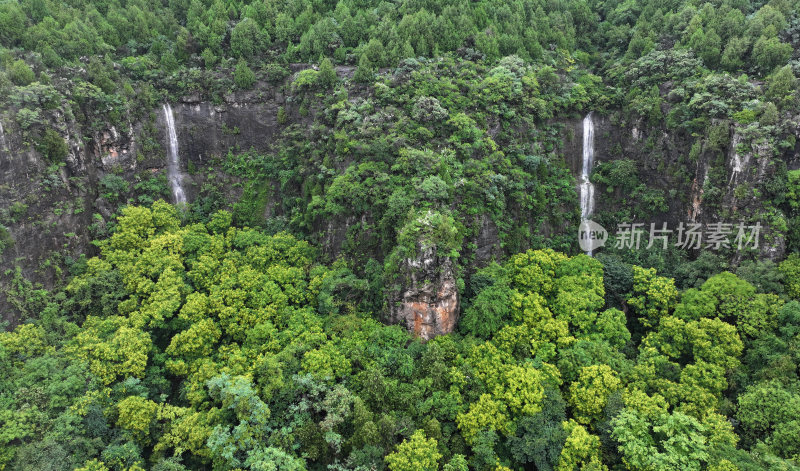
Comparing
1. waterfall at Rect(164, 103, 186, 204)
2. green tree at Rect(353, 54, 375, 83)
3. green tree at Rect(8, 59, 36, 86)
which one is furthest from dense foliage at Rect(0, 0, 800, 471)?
waterfall at Rect(164, 103, 186, 204)

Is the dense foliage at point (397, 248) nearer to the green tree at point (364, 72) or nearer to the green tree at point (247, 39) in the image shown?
the green tree at point (247, 39)

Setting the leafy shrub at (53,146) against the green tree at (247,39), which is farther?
the green tree at (247,39)

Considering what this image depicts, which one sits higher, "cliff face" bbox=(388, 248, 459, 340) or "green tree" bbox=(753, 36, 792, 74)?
"green tree" bbox=(753, 36, 792, 74)

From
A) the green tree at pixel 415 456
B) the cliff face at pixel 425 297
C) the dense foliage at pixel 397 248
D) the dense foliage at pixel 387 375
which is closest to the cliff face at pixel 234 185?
the cliff face at pixel 425 297

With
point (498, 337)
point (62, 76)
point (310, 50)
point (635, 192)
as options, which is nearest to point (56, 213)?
point (62, 76)

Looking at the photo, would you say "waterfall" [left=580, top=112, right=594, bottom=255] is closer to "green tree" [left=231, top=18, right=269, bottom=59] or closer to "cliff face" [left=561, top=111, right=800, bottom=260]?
"cliff face" [left=561, top=111, right=800, bottom=260]

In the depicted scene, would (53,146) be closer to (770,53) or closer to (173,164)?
(173,164)

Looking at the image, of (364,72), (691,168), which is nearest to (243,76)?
(364,72)

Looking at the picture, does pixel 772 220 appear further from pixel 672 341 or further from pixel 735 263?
pixel 672 341
